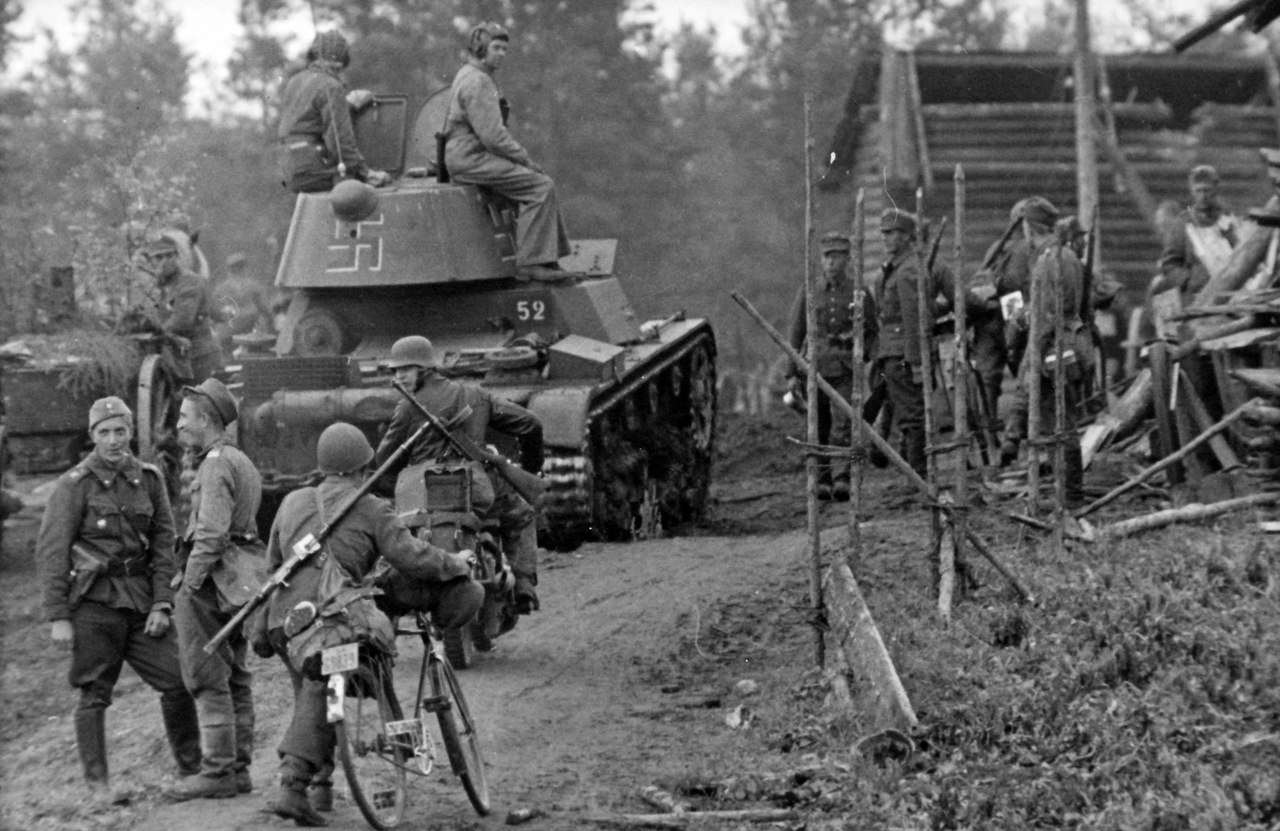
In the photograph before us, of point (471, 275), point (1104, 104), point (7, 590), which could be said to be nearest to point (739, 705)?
point (471, 275)

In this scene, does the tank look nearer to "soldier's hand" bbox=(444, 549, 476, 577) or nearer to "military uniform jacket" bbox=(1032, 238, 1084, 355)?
"military uniform jacket" bbox=(1032, 238, 1084, 355)

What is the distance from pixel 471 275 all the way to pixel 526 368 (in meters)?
1.20

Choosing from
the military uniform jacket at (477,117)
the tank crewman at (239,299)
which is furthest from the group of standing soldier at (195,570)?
the tank crewman at (239,299)

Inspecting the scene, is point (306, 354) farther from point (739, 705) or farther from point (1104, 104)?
point (1104, 104)

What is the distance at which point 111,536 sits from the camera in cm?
976

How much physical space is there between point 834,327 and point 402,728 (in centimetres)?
928

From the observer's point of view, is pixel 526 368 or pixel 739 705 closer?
pixel 739 705

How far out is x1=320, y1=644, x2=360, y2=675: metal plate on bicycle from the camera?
862 cm

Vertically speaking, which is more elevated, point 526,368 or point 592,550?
point 526,368

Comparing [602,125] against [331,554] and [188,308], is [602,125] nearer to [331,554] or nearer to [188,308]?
[188,308]

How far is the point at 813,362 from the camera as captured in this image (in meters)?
11.3

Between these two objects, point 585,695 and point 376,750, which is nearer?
point 376,750

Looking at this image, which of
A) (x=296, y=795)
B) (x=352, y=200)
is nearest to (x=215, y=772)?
(x=296, y=795)

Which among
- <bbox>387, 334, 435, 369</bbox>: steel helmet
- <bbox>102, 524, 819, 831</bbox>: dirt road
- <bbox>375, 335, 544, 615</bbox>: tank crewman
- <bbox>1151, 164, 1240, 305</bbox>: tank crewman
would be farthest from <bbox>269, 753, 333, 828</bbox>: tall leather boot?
<bbox>1151, 164, 1240, 305</bbox>: tank crewman
